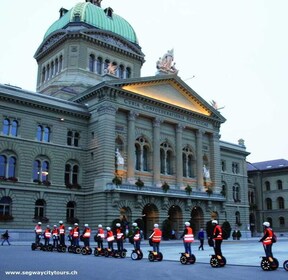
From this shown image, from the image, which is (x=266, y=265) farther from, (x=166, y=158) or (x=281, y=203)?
(x=281, y=203)

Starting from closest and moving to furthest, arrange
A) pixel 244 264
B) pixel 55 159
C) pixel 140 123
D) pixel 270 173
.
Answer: pixel 244 264 < pixel 55 159 < pixel 140 123 < pixel 270 173

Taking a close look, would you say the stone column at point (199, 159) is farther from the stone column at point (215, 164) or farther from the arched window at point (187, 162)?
the stone column at point (215, 164)

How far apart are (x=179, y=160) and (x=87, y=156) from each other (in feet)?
42.5

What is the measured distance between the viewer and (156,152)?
53344mm

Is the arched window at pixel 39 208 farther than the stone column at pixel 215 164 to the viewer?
No

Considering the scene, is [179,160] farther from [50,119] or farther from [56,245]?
[56,245]

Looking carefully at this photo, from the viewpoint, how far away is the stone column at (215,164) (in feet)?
200

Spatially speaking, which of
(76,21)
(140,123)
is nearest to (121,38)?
(76,21)

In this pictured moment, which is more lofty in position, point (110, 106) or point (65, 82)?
point (65, 82)

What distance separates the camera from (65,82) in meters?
61.1

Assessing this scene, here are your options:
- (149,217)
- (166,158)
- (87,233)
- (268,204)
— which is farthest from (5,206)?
(268,204)

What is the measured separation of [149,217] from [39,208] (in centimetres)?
1394

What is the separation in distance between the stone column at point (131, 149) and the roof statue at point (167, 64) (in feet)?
34.0

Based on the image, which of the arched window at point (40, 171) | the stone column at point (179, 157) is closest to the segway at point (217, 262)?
the arched window at point (40, 171)
